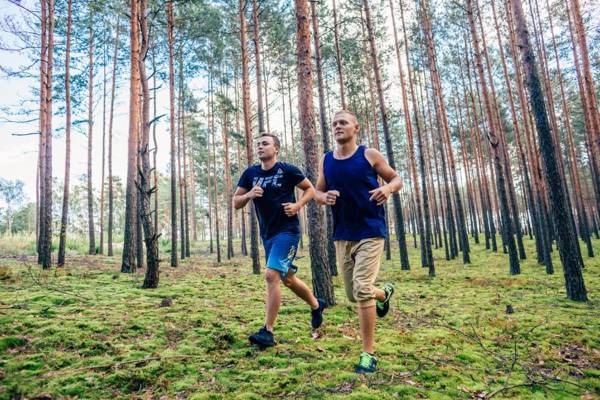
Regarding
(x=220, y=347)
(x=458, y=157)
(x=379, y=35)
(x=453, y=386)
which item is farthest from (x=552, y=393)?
(x=458, y=157)

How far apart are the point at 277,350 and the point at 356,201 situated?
182 cm

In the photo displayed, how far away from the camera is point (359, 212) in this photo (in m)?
3.13

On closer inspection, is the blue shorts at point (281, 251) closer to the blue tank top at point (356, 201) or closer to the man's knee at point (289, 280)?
the man's knee at point (289, 280)

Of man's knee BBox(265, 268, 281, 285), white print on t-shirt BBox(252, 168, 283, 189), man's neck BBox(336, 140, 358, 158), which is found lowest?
man's knee BBox(265, 268, 281, 285)

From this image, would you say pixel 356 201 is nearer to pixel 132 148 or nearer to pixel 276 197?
pixel 276 197

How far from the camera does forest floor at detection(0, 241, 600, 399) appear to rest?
2.64m

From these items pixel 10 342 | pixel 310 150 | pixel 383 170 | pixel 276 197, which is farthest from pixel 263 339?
pixel 310 150

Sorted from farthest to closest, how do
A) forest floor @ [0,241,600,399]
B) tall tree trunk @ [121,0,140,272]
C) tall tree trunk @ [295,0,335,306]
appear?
tall tree trunk @ [121,0,140,272]
tall tree trunk @ [295,0,335,306]
forest floor @ [0,241,600,399]

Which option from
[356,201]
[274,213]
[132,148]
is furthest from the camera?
[132,148]

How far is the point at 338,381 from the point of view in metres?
2.71

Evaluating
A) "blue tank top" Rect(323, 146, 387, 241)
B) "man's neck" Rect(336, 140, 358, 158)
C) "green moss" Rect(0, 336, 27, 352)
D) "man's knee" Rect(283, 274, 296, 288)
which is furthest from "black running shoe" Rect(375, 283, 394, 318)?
"green moss" Rect(0, 336, 27, 352)

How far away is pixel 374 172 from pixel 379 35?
54.2ft

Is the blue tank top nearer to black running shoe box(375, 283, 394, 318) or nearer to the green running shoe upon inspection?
black running shoe box(375, 283, 394, 318)

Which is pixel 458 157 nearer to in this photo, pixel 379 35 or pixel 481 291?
pixel 379 35
